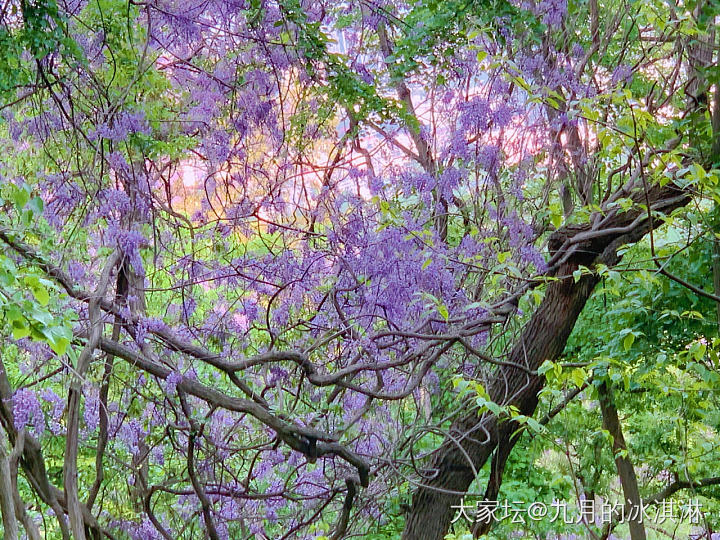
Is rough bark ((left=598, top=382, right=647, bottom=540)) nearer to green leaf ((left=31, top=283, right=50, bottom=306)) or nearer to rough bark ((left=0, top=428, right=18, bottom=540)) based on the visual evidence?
rough bark ((left=0, top=428, right=18, bottom=540))

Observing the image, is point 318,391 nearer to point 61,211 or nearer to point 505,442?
point 505,442

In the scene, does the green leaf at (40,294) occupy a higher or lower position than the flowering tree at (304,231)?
lower

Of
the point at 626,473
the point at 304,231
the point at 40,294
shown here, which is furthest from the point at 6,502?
the point at 626,473

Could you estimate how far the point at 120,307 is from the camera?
3.48 metres

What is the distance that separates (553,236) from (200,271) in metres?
1.76

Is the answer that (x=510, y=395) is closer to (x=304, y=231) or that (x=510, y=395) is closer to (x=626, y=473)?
(x=304, y=231)

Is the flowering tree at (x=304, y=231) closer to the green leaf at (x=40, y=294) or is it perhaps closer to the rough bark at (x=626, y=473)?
the green leaf at (x=40, y=294)

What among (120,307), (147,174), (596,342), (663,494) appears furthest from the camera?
(663,494)

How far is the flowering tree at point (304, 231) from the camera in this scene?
11.0 ft

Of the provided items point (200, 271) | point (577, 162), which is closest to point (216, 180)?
point (200, 271)

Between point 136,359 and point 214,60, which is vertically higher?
point 214,60

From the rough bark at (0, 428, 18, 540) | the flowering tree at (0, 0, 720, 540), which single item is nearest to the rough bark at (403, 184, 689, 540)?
the flowering tree at (0, 0, 720, 540)

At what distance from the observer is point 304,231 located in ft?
12.2

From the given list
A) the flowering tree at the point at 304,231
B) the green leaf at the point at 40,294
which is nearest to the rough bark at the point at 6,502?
the flowering tree at the point at 304,231
